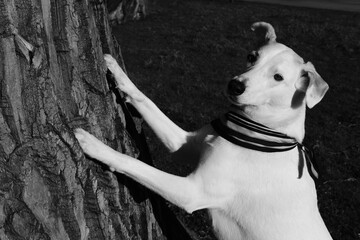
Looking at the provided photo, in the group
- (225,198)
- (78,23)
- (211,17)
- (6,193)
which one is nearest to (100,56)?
(78,23)

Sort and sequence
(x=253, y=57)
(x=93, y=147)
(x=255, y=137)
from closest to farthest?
(x=93, y=147) < (x=255, y=137) < (x=253, y=57)

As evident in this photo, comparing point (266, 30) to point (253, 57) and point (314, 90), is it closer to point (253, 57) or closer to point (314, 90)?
point (253, 57)

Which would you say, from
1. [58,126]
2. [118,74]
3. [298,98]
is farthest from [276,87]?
[58,126]

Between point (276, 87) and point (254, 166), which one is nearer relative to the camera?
point (254, 166)

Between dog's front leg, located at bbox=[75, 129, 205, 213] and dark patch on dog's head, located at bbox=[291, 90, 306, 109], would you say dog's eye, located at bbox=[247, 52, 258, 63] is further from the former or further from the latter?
dog's front leg, located at bbox=[75, 129, 205, 213]

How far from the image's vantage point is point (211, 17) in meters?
12.3

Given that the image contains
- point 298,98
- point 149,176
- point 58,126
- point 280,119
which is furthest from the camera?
point 298,98

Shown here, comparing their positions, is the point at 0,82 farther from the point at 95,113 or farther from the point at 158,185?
the point at 158,185

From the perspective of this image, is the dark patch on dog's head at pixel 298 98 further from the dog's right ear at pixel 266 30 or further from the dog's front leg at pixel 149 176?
the dog's front leg at pixel 149 176

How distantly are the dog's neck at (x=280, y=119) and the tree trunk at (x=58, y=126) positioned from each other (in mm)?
873

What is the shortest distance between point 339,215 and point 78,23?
10.6 feet

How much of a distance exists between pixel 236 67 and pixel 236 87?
5315 millimetres

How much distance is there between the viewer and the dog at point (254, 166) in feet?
8.82

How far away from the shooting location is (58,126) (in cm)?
204
